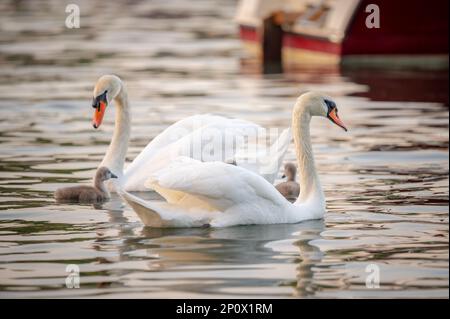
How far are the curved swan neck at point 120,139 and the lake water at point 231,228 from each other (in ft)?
1.47

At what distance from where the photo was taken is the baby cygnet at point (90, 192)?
12.4m

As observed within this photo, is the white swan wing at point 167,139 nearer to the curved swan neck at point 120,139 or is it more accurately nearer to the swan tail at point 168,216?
the curved swan neck at point 120,139

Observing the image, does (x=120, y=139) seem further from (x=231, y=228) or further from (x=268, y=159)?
(x=231, y=228)

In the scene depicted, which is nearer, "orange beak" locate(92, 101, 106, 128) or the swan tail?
the swan tail

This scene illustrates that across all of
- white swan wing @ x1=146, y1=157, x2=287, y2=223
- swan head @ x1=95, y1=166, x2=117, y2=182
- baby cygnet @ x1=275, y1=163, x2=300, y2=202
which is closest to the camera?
white swan wing @ x1=146, y1=157, x2=287, y2=223

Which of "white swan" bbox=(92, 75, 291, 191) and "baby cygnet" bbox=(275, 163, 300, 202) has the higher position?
"white swan" bbox=(92, 75, 291, 191)

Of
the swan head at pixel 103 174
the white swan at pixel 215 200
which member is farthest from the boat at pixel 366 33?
the white swan at pixel 215 200

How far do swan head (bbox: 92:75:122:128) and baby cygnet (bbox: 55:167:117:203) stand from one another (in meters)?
0.86

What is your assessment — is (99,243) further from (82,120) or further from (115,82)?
(82,120)

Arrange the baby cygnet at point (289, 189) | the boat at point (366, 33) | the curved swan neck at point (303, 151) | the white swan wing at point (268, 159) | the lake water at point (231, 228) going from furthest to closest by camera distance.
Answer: the boat at point (366, 33), the baby cygnet at point (289, 189), the white swan wing at point (268, 159), the curved swan neck at point (303, 151), the lake water at point (231, 228)

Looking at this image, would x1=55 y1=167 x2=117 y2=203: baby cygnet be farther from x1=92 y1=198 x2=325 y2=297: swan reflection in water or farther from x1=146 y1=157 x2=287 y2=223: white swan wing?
x1=146 y1=157 x2=287 y2=223: white swan wing

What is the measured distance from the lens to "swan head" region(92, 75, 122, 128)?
44.2ft

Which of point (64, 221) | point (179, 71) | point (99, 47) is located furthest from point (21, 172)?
point (99, 47)

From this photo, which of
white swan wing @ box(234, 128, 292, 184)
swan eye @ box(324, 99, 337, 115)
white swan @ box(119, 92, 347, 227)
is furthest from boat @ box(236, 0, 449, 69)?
white swan @ box(119, 92, 347, 227)
